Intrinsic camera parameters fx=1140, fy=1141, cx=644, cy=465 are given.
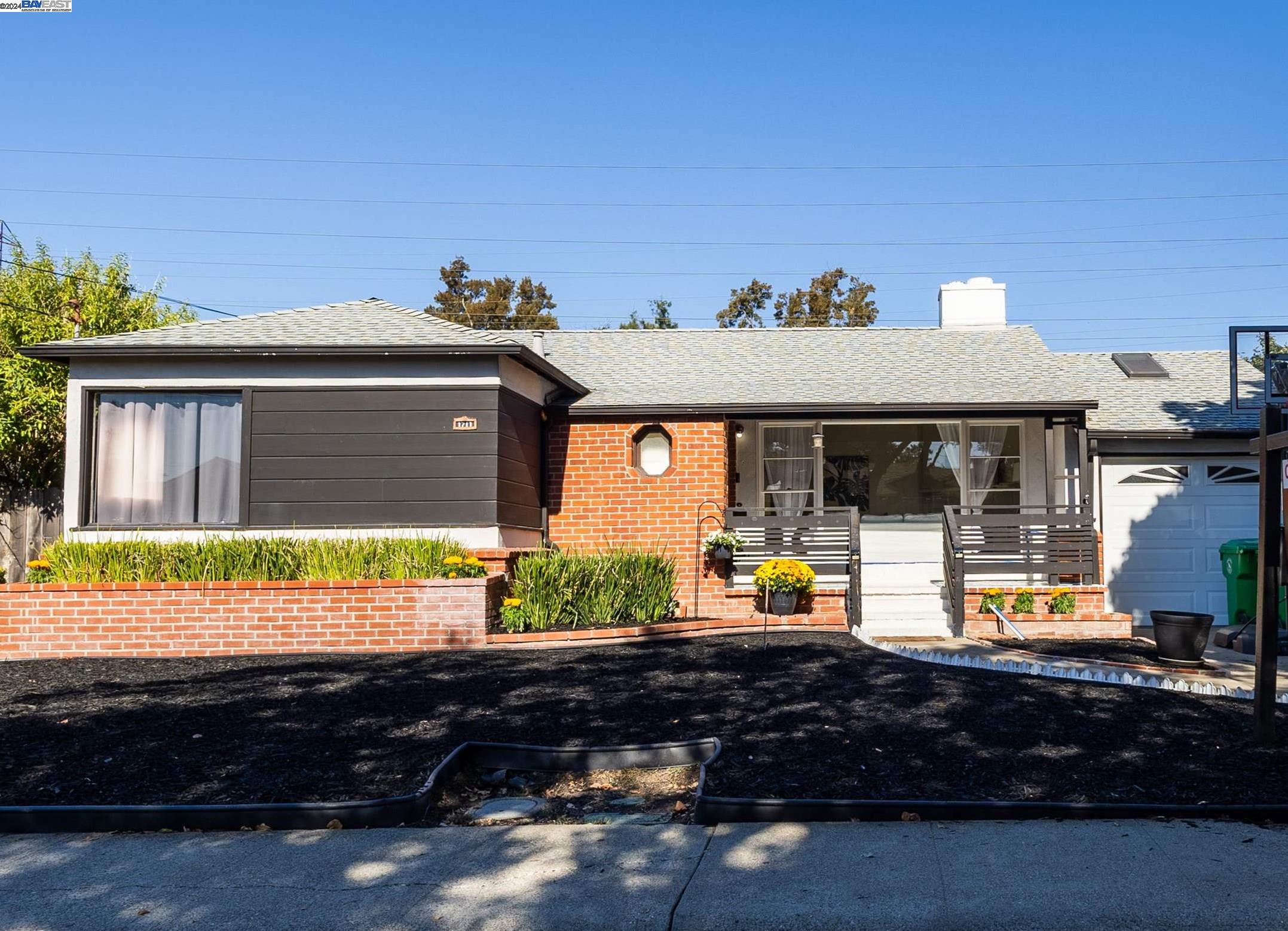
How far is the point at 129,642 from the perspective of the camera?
1099cm

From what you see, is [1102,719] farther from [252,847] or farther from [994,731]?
[252,847]

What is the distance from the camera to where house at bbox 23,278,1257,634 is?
12672 millimetres

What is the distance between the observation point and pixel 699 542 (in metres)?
14.0

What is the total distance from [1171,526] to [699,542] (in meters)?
6.08

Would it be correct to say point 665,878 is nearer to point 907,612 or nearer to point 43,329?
point 907,612

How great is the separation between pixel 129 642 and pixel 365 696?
154 inches

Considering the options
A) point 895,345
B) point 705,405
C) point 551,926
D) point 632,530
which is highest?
point 895,345

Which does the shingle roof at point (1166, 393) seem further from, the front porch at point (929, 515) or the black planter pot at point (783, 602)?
the black planter pot at point (783, 602)

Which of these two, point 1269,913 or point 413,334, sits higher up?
point 413,334

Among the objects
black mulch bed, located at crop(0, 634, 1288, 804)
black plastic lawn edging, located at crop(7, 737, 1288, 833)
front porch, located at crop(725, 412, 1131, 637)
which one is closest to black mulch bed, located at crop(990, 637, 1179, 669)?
front porch, located at crop(725, 412, 1131, 637)

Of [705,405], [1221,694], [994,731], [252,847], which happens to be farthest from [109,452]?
[1221,694]

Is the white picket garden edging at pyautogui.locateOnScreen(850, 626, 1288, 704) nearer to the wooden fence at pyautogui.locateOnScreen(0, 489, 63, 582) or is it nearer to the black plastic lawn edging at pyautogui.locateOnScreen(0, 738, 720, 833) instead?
the black plastic lawn edging at pyautogui.locateOnScreen(0, 738, 720, 833)

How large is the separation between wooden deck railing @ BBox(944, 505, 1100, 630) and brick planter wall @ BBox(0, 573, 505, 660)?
5506 mm

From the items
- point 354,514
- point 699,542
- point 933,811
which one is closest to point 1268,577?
point 933,811
